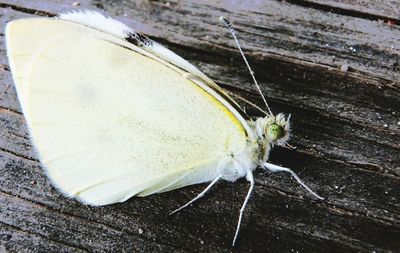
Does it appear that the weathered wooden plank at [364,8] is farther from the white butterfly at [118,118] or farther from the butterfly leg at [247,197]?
the butterfly leg at [247,197]

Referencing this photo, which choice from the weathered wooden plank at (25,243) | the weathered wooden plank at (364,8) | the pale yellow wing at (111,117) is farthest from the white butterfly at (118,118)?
the weathered wooden plank at (364,8)

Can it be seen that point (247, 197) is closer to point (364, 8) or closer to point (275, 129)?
point (275, 129)

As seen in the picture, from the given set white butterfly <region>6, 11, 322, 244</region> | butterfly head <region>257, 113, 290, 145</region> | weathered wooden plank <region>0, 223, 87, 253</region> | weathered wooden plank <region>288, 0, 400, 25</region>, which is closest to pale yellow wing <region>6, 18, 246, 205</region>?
white butterfly <region>6, 11, 322, 244</region>

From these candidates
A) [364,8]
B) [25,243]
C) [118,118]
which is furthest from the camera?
[364,8]

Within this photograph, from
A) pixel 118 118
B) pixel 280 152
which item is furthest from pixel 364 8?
Answer: pixel 118 118

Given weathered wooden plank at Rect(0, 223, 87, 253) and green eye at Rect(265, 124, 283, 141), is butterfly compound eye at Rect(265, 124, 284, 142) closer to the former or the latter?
green eye at Rect(265, 124, 283, 141)

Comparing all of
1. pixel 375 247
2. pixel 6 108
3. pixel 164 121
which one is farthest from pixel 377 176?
pixel 6 108
